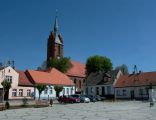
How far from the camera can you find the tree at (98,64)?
94062 millimetres

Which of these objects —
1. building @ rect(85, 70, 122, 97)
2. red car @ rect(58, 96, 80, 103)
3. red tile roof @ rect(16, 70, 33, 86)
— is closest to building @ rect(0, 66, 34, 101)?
red tile roof @ rect(16, 70, 33, 86)

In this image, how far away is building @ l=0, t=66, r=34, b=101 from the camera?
2341 inches

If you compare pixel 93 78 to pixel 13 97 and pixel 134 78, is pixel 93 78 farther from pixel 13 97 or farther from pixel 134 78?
pixel 13 97

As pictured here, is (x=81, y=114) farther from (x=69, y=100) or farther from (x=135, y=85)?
(x=135, y=85)

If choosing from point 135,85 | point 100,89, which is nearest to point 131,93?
point 135,85

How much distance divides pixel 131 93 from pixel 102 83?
10535mm

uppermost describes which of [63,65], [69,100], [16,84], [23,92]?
[63,65]

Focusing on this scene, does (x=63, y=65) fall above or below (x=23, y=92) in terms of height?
above

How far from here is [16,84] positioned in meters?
61.2

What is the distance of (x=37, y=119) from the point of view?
2209cm

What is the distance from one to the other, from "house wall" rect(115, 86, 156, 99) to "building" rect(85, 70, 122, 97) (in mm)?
1991

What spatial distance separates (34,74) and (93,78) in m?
22.0

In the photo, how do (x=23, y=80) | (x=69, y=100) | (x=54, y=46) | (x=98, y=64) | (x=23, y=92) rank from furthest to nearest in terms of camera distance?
1. (x=54, y=46)
2. (x=98, y=64)
3. (x=23, y=80)
4. (x=23, y=92)
5. (x=69, y=100)

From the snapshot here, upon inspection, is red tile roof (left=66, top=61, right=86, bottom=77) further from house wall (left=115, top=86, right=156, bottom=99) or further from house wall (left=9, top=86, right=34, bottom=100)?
house wall (left=9, top=86, right=34, bottom=100)
